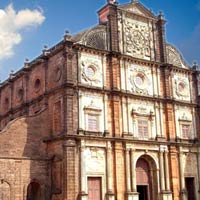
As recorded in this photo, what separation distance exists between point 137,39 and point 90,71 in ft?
19.8

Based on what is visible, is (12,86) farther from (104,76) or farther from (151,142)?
(151,142)

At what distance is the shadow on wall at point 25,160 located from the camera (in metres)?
27.8

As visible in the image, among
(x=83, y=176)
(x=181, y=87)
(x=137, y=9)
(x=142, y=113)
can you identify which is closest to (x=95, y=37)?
(x=137, y=9)

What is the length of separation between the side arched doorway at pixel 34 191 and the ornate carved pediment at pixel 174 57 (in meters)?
15.7

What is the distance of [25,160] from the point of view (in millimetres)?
28797

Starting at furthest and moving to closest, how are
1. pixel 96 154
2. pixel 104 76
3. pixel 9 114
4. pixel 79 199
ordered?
pixel 9 114 → pixel 104 76 → pixel 96 154 → pixel 79 199

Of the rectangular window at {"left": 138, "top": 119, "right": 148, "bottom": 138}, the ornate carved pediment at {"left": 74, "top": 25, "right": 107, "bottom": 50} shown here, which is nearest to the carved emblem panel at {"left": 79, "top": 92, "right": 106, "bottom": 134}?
the rectangular window at {"left": 138, "top": 119, "right": 148, "bottom": 138}

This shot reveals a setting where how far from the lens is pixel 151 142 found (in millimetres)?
33062

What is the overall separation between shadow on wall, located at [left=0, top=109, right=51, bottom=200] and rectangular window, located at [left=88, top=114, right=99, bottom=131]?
10.1 feet

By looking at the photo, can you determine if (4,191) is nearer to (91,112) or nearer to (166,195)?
(91,112)

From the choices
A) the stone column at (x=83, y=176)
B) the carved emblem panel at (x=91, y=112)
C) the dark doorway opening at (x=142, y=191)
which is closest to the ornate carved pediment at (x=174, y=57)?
the carved emblem panel at (x=91, y=112)

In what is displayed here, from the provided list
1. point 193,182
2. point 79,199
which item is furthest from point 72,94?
point 193,182

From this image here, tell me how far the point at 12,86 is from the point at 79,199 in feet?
47.1

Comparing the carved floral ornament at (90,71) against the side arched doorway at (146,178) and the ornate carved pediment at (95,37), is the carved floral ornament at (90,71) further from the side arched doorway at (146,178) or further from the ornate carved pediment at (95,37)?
the side arched doorway at (146,178)
